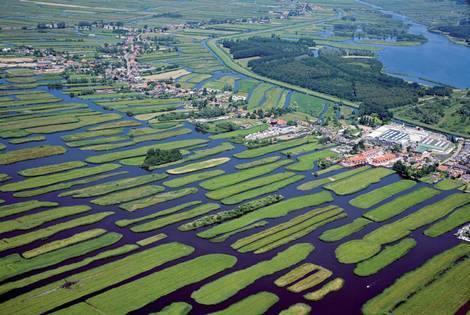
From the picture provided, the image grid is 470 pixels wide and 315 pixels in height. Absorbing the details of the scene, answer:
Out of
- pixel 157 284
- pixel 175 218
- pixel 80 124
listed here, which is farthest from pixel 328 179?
pixel 80 124

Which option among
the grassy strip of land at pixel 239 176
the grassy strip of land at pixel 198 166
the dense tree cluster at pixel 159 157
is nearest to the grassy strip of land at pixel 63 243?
the grassy strip of land at pixel 239 176

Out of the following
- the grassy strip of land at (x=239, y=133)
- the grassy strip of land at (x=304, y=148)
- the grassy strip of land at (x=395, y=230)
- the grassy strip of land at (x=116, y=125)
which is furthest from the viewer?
the grassy strip of land at (x=116, y=125)

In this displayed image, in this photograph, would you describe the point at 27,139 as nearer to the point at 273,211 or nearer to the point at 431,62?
the point at 273,211

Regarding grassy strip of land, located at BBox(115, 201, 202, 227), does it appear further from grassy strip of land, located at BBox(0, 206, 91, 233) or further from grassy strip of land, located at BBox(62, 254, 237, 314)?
grassy strip of land, located at BBox(62, 254, 237, 314)

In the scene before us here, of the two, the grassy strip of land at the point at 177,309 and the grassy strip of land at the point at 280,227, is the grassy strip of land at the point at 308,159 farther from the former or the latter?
the grassy strip of land at the point at 177,309

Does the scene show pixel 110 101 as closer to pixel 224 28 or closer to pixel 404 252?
pixel 404 252
